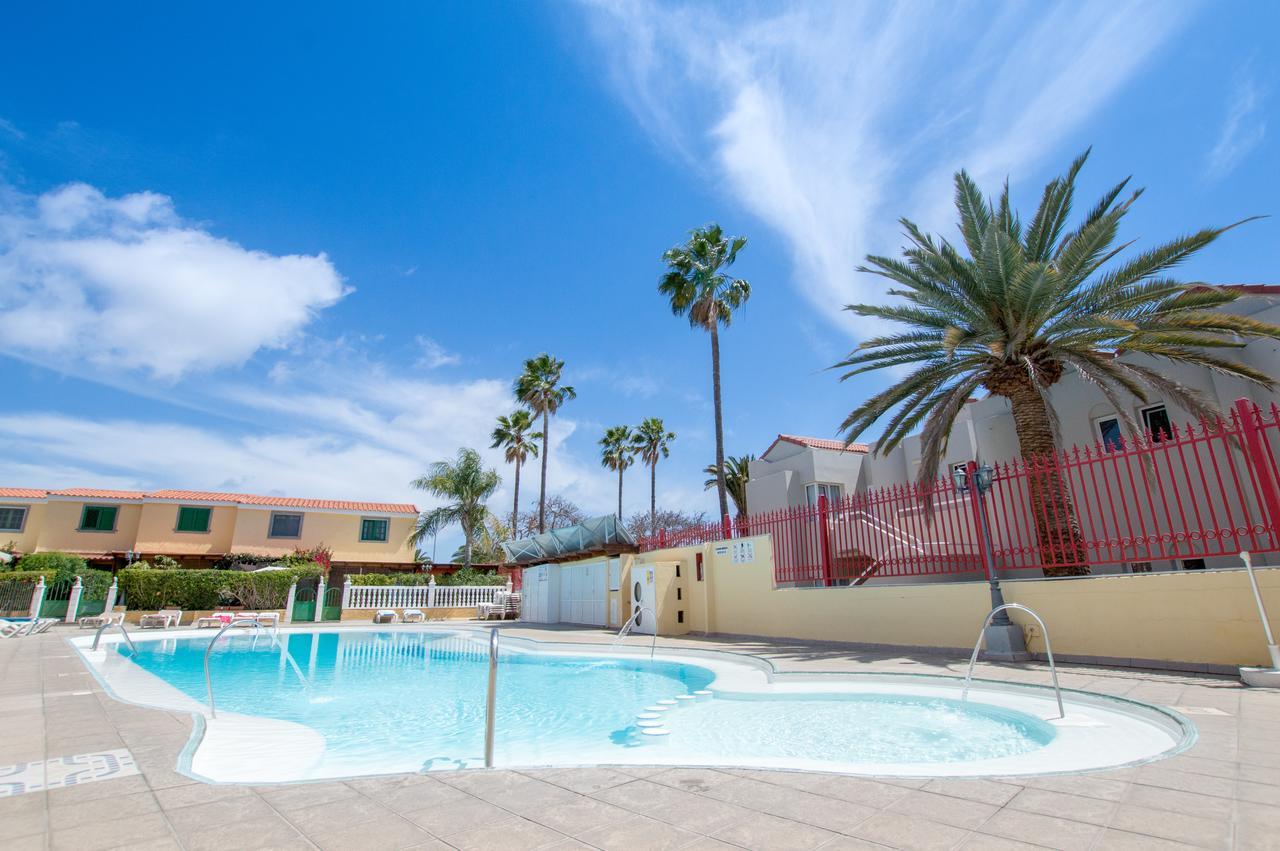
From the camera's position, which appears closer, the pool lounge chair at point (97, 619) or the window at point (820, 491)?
the pool lounge chair at point (97, 619)

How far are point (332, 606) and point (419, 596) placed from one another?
3445 millimetres

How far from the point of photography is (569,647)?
44.3 feet

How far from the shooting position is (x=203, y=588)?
2370 centimetres

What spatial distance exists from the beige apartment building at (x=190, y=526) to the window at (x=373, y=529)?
53 mm

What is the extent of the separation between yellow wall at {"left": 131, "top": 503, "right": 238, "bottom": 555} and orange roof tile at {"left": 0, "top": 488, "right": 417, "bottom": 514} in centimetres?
60

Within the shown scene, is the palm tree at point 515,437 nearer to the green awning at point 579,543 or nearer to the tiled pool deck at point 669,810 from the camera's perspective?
the green awning at point 579,543

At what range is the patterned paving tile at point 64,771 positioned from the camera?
10.7 ft

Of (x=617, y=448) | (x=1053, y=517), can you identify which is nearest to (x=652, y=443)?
(x=617, y=448)

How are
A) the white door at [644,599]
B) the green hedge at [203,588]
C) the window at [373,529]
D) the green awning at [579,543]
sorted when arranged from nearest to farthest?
the white door at [644,599] < the green awning at [579,543] < the green hedge at [203,588] < the window at [373,529]

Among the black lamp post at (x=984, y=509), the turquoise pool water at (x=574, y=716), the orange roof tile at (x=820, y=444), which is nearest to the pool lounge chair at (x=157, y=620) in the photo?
the turquoise pool water at (x=574, y=716)

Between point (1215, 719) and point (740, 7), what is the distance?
31.3ft

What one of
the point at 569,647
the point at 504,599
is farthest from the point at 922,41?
the point at 504,599

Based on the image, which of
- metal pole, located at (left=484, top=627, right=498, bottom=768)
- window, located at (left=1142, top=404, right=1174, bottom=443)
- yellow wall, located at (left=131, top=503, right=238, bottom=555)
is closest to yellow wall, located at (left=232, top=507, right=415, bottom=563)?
yellow wall, located at (left=131, top=503, right=238, bottom=555)

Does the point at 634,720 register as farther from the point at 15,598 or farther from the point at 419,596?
the point at 15,598
